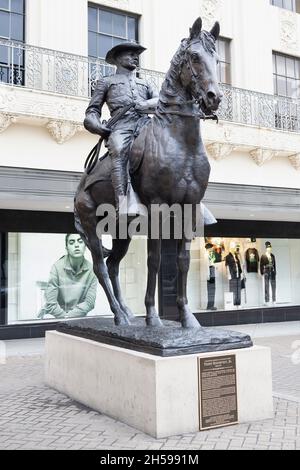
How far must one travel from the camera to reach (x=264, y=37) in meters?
15.5

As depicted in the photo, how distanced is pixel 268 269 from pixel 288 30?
7967 mm

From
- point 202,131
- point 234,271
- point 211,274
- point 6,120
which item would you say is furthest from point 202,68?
point 234,271

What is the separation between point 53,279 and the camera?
43.9 feet

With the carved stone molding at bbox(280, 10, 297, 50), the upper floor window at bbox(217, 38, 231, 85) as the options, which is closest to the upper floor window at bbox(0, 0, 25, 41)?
the upper floor window at bbox(217, 38, 231, 85)

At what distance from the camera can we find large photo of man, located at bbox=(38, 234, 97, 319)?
1332 cm

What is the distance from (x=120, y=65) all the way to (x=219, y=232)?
10.1 metres

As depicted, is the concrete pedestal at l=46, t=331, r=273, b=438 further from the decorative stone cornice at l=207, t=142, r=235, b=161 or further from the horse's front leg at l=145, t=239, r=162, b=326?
the decorative stone cornice at l=207, t=142, r=235, b=161

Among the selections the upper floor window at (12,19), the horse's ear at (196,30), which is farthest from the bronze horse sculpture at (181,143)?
the upper floor window at (12,19)

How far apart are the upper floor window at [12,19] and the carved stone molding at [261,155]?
Answer: 22.7ft

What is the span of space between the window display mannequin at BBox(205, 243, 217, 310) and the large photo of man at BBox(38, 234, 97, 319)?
3.92 metres

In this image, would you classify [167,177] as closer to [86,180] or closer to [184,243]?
[184,243]

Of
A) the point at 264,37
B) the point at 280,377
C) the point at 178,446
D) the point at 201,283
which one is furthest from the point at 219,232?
the point at 178,446

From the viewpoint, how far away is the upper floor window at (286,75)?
15768 millimetres

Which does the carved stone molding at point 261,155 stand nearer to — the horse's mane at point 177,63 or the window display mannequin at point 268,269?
the window display mannequin at point 268,269
